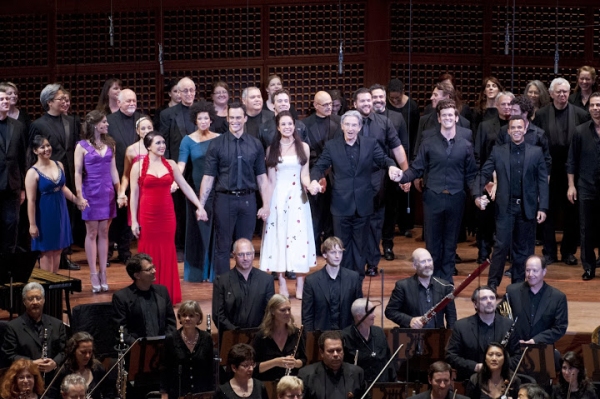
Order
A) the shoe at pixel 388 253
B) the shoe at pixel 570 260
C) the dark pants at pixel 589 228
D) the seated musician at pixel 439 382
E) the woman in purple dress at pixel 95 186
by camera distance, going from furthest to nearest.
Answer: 1. the shoe at pixel 388 253
2. the shoe at pixel 570 260
3. the dark pants at pixel 589 228
4. the woman in purple dress at pixel 95 186
5. the seated musician at pixel 439 382

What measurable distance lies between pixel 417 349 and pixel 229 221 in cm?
186

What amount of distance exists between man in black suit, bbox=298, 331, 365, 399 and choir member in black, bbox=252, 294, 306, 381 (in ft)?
0.82

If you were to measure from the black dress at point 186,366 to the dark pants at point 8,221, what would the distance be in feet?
6.59

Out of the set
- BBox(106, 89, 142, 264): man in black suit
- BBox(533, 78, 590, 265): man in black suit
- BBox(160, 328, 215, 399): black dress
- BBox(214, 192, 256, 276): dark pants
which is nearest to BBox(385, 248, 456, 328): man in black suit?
BBox(160, 328, 215, 399): black dress

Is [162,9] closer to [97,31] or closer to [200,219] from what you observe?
[97,31]

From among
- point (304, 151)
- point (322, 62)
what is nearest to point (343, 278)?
point (304, 151)

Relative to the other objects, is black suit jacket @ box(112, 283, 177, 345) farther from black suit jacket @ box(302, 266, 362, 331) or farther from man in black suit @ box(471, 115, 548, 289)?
man in black suit @ box(471, 115, 548, 289)

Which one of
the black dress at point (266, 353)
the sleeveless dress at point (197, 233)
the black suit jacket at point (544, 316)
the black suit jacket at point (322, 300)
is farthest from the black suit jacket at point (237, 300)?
the black suit jacket at point (544, 316)

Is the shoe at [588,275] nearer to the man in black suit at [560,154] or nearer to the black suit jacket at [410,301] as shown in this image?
the man in black suit at [560,154]

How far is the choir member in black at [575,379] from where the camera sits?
7.05 m

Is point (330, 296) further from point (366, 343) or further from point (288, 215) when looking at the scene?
point (288, 215)

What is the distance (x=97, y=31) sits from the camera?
10.9 metres

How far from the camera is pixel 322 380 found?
710cm

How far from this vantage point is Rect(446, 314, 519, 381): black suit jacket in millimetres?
7426
